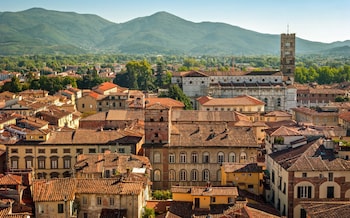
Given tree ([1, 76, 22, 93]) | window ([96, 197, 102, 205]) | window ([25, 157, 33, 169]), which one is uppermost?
tree ([1, 76, 22, 93])

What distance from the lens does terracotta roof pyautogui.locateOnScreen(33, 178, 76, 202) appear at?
1420 inches

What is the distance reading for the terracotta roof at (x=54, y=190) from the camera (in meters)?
36.1

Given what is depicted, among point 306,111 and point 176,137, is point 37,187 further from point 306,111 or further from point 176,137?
point 306,111

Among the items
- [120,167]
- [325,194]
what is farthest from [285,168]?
[120,167]

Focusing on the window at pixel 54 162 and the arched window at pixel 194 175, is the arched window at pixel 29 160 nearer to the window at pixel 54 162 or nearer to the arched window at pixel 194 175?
the window at pixel 54 162

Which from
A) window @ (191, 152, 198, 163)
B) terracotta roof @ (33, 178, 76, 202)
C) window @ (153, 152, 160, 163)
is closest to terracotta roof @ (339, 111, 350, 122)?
window @ (191, 152, 198, 163)

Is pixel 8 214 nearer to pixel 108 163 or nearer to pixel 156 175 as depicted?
pixel 108 163

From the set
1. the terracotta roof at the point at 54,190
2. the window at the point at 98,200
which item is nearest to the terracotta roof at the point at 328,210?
the window at the point at 98,200

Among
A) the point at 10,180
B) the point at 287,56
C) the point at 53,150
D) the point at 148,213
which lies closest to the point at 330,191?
the point at 148,213

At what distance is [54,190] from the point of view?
36844 mm

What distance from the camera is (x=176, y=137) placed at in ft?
188

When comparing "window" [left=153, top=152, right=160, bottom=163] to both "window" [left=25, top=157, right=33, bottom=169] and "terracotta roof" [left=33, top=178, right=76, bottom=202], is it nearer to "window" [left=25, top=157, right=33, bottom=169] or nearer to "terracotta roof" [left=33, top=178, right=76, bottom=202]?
"window" [left=25, top=157, right=33, bottom=169]

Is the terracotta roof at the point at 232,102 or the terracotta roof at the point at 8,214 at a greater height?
the terracotta roof at the point at 232,102

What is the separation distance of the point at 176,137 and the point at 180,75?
67373 millimetres
